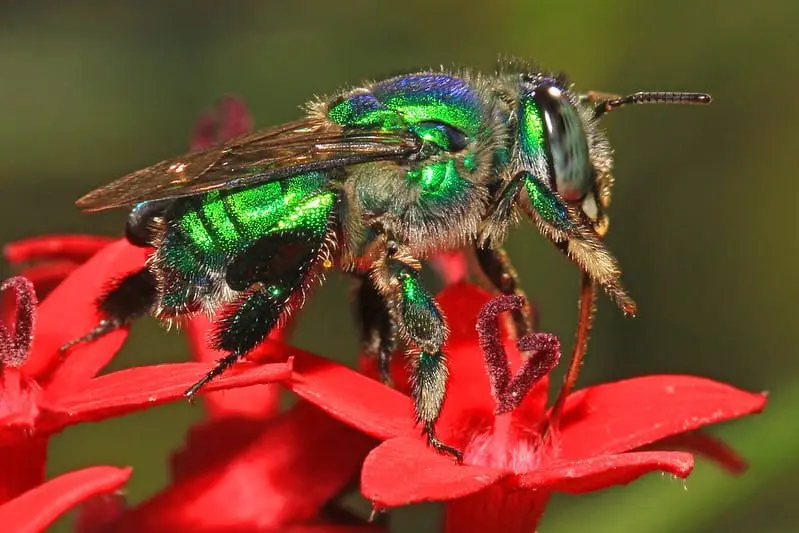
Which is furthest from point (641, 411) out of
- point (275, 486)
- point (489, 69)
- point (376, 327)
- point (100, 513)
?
point (489, 69)

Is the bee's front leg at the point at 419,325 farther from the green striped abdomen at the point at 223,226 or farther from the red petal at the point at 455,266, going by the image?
the red petal at the point at 455,266

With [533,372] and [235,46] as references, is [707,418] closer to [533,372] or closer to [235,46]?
[533,372]

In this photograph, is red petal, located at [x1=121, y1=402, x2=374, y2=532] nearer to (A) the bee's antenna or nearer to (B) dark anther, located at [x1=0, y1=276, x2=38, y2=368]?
(B) dark anther, located at [x1=0, y1=276, x2=38, y2=368]

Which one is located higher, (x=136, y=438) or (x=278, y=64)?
(x=278, y=64)

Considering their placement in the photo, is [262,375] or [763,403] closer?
[262,375]

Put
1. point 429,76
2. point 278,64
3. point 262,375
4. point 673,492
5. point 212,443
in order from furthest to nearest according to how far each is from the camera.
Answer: point 278,64 → point 673,492 → point 212,443 → point 429,76 → point 262,375

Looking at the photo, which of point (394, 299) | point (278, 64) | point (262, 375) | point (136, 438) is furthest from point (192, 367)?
point (278, 64)

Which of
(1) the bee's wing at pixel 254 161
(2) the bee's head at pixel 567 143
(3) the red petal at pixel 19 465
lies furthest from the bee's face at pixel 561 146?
(3) the red petal at pixel 19 465
